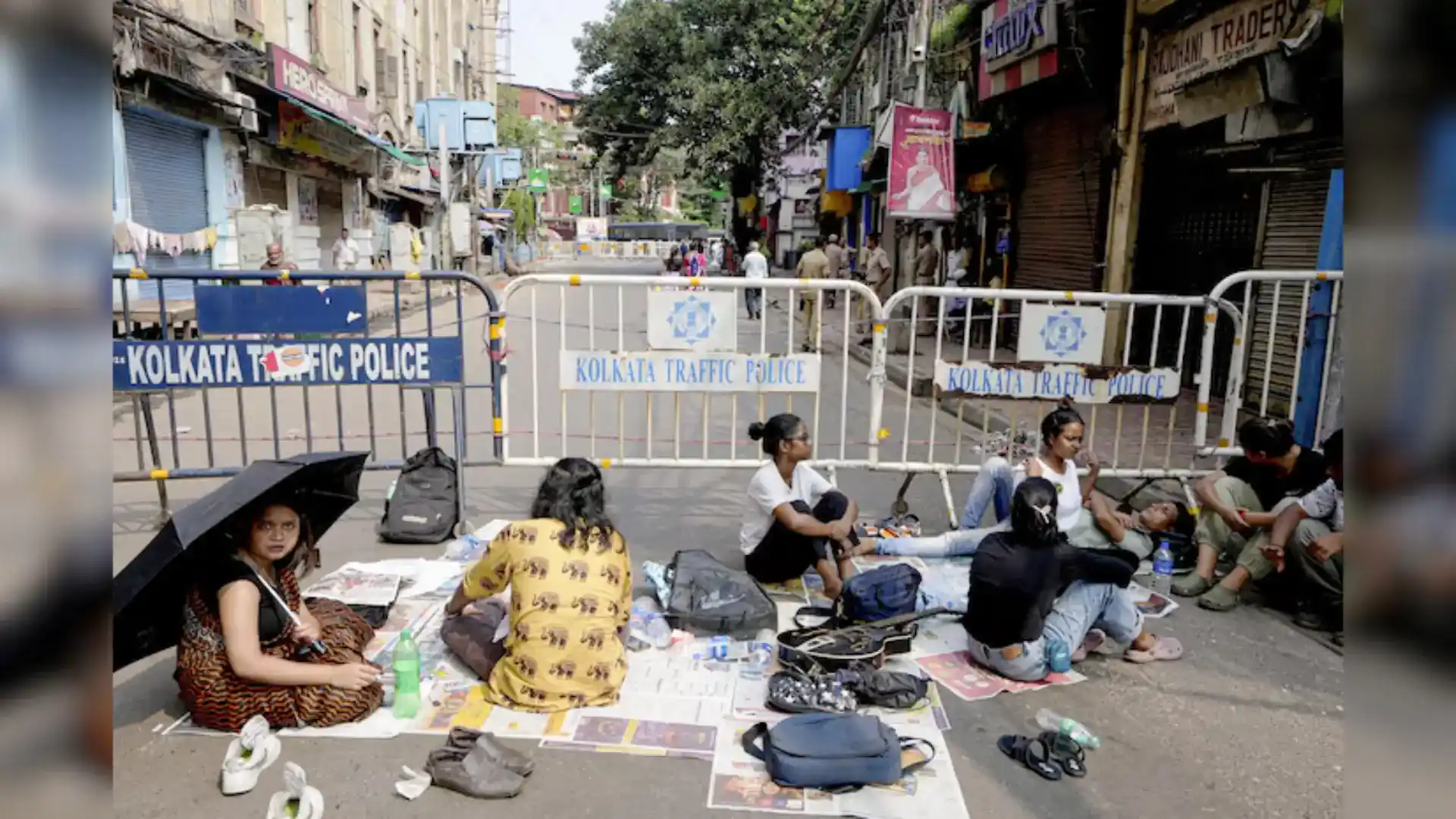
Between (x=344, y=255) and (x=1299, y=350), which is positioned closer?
(x=1299, y=350)

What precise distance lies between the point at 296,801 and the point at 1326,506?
4.69 metres

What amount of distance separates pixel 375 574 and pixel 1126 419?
698 cm

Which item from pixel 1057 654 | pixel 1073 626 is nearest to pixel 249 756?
pixel 1057 654

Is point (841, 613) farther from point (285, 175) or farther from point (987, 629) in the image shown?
point (285, 175)

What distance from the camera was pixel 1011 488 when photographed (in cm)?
554

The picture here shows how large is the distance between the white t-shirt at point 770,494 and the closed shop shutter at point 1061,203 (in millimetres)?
7587

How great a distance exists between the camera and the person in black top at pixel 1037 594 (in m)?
3.96

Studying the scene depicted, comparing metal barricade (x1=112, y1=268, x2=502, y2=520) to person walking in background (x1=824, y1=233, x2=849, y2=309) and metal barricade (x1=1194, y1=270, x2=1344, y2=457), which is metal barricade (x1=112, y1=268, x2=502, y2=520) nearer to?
metal barricade (x1=1194, y1=270, x2=1344, y2=457)

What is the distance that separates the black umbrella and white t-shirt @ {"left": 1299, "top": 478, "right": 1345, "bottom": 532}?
→ 4542mm

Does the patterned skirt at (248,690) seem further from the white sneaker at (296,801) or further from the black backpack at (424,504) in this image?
the black backpack at (424,504)

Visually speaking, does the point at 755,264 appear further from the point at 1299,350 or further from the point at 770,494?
the point at 770,494

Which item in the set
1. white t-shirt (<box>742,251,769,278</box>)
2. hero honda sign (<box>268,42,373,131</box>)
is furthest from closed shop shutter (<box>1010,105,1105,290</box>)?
hero honda sign (<box>268,42,373,131</box>)

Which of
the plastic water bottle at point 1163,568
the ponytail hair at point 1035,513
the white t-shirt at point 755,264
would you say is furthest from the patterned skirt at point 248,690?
the white t-shirt at point 755,264

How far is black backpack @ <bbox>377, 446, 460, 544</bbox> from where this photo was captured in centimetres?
572
